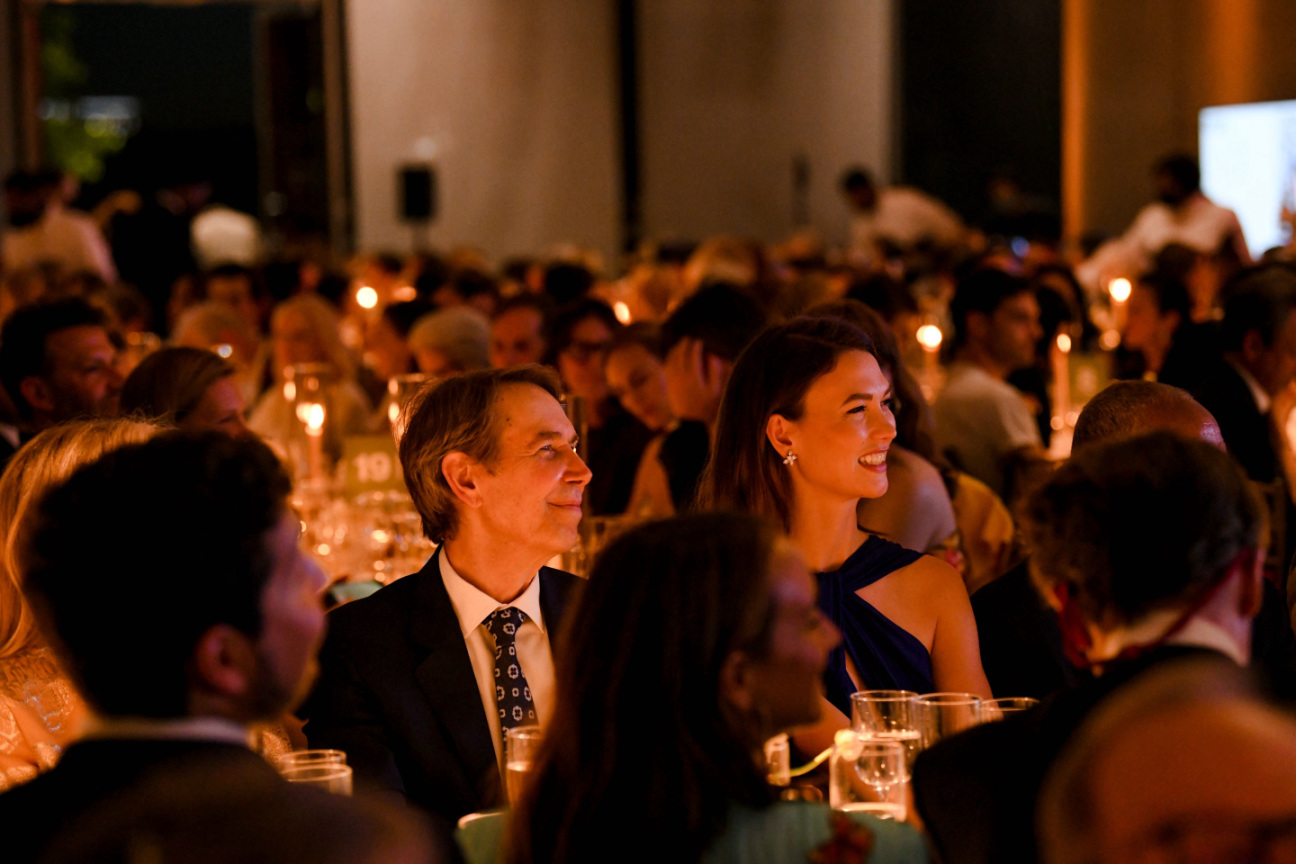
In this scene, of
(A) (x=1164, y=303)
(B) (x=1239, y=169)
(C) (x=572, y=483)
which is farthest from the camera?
(B) (x=1239, y=169)

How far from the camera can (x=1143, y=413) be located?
2.78m

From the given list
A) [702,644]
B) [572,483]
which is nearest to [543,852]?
[702,644]

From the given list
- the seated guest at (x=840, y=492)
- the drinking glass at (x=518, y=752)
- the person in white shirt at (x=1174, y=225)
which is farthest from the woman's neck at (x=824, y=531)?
the person in white shirt at (x=1174, y=225)

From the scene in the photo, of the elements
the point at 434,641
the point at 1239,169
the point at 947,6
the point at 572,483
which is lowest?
the point at 434,641

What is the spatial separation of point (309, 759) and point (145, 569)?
608 mm

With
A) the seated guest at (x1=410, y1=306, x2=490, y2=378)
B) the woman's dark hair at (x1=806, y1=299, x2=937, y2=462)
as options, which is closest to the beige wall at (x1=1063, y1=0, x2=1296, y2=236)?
the seated guest at (x1=410, y1=306, x2=490, y2=378)

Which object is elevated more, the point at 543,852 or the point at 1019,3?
the point at 1019,3

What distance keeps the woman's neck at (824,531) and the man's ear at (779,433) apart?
99mm

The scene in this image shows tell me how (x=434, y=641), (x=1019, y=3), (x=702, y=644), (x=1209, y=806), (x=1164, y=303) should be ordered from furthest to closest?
(x=1019, y=3) < (x=1164, y=303) < (x=434, y=641) < (x=702, y=644) < (x=1209, y=806)

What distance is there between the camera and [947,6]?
59.2 feet

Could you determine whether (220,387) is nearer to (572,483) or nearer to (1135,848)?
(572,483)

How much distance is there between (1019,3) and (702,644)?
17.7 m

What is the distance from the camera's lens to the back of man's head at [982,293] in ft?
18.0

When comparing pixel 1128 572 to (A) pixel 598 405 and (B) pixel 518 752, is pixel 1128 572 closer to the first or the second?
(B) pixel 518 752
